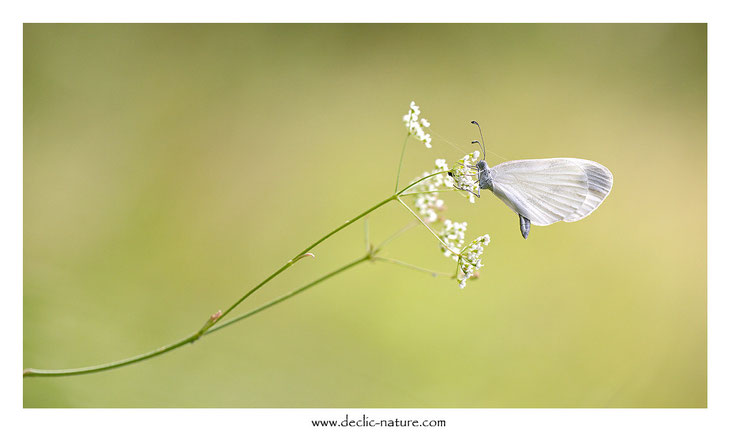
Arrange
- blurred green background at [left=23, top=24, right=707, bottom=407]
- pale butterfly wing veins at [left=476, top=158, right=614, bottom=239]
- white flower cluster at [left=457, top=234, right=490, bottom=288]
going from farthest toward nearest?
blurred green background at [left=23, top=24, right=707, bottom=407]
pale butterfly wing veins at [left=476, top=158, right=614, bottom=239]
white flower cluster at [left=457, top=234, right=490, bottom=288]

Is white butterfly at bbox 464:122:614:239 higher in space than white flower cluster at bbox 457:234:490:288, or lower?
higher

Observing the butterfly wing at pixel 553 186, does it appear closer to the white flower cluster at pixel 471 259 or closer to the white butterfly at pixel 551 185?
the white butterfly at pixel 551 185

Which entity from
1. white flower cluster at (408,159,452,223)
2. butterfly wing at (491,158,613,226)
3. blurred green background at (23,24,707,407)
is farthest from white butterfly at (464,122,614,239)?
blurred green background at (23,24,707,407)

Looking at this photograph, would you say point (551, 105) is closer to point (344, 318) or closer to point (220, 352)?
point (344, 318)

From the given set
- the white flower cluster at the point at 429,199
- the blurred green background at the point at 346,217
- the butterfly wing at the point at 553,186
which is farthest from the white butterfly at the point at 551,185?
the blurred green background at the point at 346,217

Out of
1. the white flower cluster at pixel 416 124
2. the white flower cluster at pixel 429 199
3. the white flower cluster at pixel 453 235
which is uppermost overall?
the white flower cluster at pixel 416 124

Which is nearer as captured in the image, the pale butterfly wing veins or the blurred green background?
the pale butterfly wing veins

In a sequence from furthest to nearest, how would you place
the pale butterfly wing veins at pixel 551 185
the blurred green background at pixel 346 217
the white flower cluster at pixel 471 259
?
the blurred green background at pixel 346 217
the pale butterfly wing veins at pixel 551 185
the white flower cluster at pixel 471 259

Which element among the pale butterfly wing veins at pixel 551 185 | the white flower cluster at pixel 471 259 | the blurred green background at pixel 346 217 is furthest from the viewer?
the blurred green background at pixel 346 217

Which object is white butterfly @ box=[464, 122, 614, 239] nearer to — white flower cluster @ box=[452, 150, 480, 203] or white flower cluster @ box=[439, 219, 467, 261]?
white flower cluster @ box=[452, 150, 480, 203]

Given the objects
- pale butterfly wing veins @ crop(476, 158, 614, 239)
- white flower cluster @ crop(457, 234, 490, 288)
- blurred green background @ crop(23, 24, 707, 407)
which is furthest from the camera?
blurred green background @ crop(23, 24, 707, 407)
